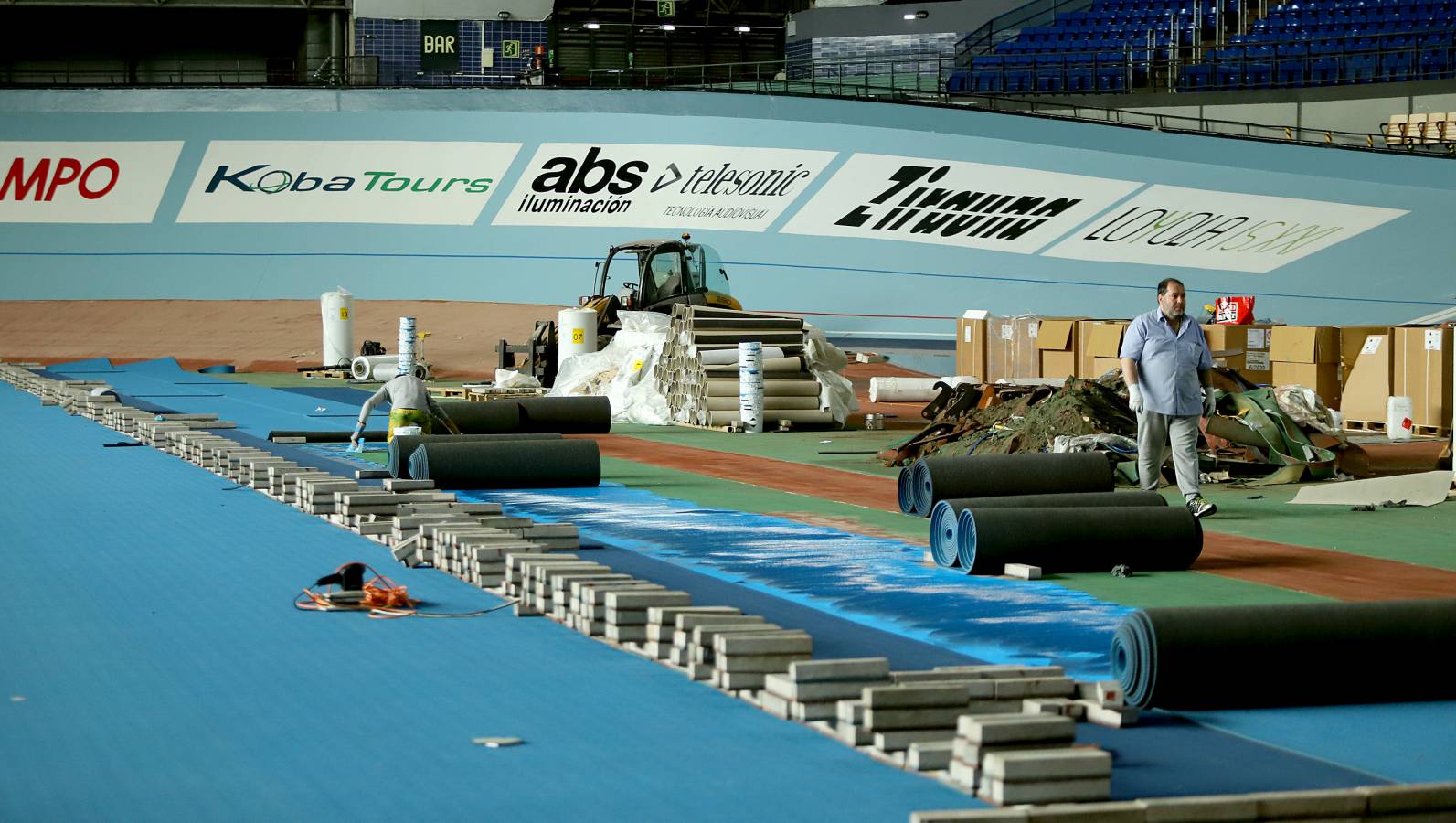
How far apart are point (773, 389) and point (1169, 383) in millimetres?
9579

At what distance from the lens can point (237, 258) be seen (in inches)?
1462

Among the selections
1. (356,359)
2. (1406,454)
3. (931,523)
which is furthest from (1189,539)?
(356,359)

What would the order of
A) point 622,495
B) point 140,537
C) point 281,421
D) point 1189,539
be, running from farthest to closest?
point 281,421 → point 622,495 → point 140,537 → point 1189,539

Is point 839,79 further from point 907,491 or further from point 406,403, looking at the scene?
point 907,491

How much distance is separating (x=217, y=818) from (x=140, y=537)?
6772 millimetres

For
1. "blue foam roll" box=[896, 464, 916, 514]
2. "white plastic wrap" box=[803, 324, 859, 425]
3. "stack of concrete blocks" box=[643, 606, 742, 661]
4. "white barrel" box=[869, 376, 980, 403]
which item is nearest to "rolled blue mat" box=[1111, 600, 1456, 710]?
"stack of concrete blocks" box=[643, 606, 742, 661]

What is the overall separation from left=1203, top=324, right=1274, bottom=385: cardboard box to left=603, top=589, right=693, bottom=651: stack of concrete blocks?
44.2 ft

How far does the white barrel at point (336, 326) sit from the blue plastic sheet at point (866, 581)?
17315 mm

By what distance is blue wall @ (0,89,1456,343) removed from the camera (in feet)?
104

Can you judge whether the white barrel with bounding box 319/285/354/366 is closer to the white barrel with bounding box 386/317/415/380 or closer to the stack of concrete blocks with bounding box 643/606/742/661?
the white barrel with bounding box 386/317/415/380

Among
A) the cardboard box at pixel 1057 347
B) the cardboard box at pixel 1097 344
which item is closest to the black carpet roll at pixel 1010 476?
the cardboard box at pixel 1097 344

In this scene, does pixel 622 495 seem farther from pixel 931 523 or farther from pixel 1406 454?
pixel 1406 454

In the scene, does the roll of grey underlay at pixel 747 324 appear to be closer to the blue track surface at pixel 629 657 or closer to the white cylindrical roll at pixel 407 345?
the white cylindrical roll at pixel 407 345

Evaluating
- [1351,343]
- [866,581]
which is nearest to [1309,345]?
[1351,343]
